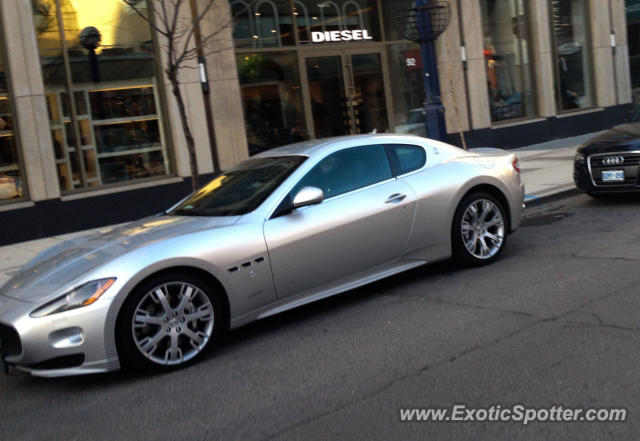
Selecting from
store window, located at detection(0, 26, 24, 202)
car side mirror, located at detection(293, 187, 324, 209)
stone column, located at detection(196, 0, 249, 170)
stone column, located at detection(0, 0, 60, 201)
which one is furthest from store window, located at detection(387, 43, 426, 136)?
car side mirror, located at detection(293, 187, 324, 209)

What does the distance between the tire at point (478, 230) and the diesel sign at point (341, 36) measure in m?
9.36

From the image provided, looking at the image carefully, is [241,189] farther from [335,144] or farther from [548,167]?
[548,167]

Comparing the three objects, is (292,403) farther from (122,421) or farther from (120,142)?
(120,142)

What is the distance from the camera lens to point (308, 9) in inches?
598

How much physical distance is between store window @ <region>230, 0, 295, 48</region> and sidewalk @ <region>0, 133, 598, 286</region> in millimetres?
4890

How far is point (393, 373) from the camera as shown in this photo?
4301 mm

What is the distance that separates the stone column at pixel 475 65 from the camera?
17281 millimetres

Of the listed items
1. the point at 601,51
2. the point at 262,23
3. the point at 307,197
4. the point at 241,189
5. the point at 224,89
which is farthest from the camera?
the point at 601,51

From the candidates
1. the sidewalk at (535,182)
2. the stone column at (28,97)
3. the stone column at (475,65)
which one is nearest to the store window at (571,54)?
the sidewalk at (535,182)

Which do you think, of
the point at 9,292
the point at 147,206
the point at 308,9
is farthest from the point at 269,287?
the point at 308,9

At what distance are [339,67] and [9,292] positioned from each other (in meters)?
11.6

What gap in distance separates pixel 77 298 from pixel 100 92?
8.52m

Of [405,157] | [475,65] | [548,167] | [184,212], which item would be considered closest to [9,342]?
[184,212]

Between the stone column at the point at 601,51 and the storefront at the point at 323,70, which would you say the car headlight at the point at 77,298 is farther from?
the stone column at the point at 601,51
